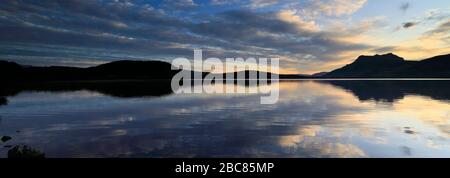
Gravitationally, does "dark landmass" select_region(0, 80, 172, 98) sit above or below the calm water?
above

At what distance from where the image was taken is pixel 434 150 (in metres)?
14.4

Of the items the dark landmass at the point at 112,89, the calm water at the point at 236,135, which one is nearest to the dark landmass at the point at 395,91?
the calm water at the point at 236,135

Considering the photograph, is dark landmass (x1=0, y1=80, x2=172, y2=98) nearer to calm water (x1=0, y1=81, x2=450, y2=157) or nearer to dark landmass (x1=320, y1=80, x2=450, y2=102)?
calm water (x1=0, y1=81, x2=450, y2=157)

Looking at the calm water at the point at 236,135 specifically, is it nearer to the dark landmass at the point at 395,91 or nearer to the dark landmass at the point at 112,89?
the dark landmass at the point at 395,91

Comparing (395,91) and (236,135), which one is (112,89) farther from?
(236,135)

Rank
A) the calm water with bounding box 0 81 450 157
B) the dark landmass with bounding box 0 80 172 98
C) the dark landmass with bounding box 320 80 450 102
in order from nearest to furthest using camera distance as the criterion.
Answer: the calm water with bounding box 0 81 450 157 < the dark landmass with bounding box 320 80 450 102 < the dark landmass with bounding box 0 80 172 98

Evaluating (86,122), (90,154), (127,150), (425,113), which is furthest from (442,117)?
(86,122)

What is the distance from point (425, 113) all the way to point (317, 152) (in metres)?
19.5

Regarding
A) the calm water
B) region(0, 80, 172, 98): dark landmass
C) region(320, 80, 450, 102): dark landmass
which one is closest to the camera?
the calm water

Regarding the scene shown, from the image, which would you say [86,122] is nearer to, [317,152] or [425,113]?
[317,152]

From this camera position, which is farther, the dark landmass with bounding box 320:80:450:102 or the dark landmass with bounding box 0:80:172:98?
the dark landmass with bounding box 0:80:172:98

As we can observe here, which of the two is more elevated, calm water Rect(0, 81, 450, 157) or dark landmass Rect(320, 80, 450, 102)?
dark landmass Rect(320, 80, 450, 102)

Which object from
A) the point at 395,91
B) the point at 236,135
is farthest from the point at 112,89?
the point at 236,135

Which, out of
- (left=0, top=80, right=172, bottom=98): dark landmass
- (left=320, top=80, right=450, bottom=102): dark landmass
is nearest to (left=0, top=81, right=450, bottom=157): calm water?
(left=320, top=80, right=450, bottom=102): dark landmass
